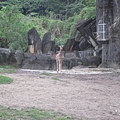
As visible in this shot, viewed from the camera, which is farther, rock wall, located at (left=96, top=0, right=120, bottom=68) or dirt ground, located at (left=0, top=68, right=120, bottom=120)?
rock wall, located at (left=96, top=0, right=120, bottom=68)

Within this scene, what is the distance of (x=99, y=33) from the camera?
28.0 meters

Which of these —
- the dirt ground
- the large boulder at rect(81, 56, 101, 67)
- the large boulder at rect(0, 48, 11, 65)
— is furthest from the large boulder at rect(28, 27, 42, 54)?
the dirt ground

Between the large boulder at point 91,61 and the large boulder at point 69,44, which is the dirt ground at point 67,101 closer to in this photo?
the large boulder at point 91,61

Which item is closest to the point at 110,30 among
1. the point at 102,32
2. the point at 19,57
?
the point at 102,32

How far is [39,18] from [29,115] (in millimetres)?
44152

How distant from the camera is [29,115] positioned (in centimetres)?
759

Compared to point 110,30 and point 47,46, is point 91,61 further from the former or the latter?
point 47,46

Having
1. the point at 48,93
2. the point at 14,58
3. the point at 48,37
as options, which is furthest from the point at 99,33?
the point at 48,93

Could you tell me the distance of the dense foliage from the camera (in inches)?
1169

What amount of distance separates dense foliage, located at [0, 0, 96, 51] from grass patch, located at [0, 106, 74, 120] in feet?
69.7

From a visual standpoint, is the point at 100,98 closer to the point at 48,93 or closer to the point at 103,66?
the point at 48,93

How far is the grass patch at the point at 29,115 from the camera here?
24.0 ft

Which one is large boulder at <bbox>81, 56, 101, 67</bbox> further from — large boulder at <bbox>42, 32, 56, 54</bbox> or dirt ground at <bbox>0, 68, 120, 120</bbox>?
dirt ground at <bbox>0, 68, 120, 120</bbox>

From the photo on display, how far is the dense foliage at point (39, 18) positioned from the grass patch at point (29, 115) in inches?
836
